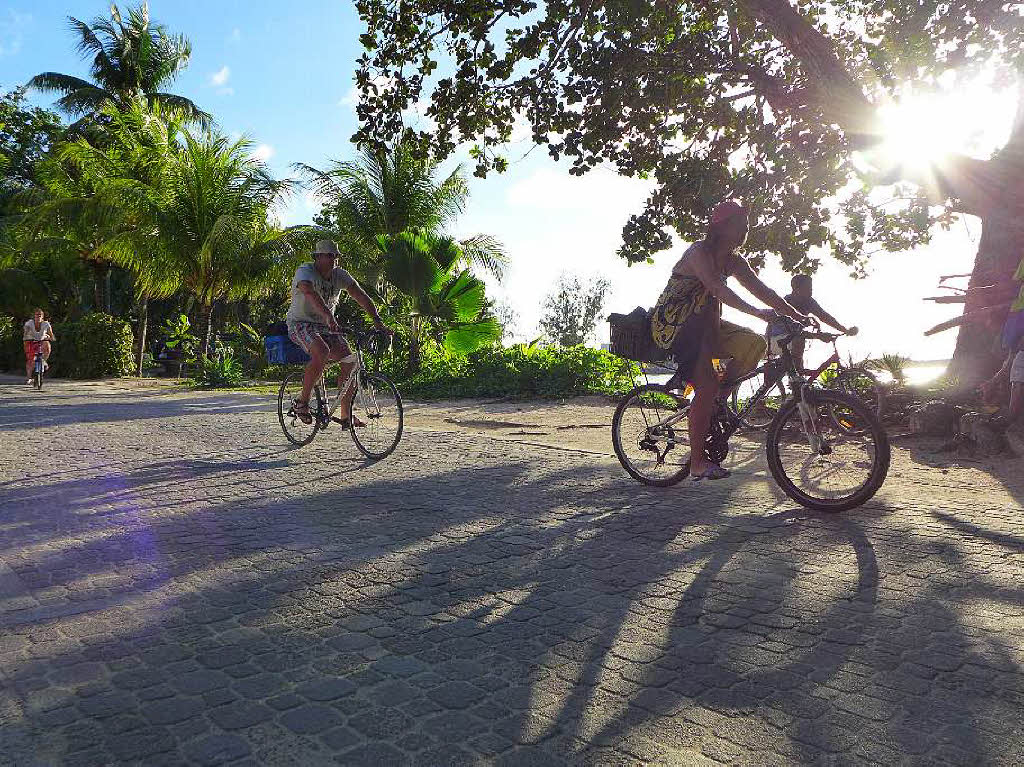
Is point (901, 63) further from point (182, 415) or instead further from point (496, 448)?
point (182, 415)

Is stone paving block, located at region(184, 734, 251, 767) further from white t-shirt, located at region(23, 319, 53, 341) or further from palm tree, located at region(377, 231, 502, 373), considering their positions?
white t-shirt, located at region(23, 319, 53, 341)

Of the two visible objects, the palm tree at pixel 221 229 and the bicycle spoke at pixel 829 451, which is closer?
the bicycle spoke at pixel 829 451

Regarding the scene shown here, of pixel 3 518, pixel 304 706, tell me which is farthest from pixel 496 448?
pixel 304 706

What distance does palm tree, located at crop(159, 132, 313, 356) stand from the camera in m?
23.8

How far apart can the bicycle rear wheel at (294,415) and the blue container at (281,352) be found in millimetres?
18558

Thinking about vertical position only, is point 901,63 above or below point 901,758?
above

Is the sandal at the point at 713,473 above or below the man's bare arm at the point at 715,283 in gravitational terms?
below

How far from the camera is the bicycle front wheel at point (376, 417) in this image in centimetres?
798

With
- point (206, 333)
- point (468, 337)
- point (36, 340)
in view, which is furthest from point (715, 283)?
point (206, 333)

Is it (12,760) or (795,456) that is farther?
(795,456)

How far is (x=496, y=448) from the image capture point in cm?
864

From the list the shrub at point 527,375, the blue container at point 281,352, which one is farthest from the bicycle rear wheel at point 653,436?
the blue container at point 281,352

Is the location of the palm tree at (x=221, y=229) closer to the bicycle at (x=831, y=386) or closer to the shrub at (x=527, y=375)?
the shrub at (x=527, y=375)

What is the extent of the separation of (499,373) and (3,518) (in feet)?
37.7
